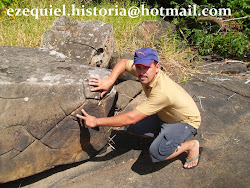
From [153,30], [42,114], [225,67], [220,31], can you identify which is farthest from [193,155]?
[220,31]

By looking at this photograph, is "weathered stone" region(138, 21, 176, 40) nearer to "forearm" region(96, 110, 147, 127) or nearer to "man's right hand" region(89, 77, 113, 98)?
"man's right hand" region(89, 77, 113, 98)

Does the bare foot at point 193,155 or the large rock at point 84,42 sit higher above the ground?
the large rock at point 84,42

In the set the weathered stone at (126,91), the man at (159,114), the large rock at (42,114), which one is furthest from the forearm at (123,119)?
the weathered stone at (126,91)

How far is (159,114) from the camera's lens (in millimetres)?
3135

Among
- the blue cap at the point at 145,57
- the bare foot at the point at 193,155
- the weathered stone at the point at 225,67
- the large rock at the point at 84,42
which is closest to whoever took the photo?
the blue cap at the point at 145,57

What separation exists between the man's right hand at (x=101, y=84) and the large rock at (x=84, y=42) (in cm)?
118

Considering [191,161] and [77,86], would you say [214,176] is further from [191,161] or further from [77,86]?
[77,86]

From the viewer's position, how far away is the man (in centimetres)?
275

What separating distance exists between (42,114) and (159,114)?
3.74ft

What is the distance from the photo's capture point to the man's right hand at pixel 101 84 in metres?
2.88

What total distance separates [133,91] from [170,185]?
177 cm

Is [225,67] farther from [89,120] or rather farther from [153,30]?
[89,120]

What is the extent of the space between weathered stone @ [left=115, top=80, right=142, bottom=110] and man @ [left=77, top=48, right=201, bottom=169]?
2.97ft

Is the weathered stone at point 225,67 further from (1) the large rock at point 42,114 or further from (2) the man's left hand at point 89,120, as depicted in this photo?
(2) the man's left hand at point 89,120
